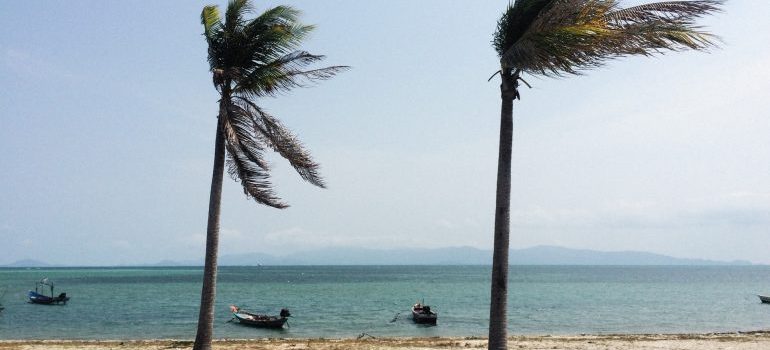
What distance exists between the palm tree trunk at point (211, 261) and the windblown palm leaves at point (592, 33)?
627 centimetres

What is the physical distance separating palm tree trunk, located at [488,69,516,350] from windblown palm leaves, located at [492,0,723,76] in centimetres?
79

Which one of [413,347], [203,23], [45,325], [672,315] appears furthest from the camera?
[672,315]

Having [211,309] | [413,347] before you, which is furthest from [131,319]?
[211,309]

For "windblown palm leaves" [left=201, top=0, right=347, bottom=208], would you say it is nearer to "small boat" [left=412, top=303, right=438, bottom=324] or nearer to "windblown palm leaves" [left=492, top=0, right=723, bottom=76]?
"windblown palm leaves" [left=492, top=0, right=723, bottom=76]

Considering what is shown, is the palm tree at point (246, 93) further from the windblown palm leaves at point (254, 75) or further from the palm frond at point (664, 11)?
Answer: the palm frond at point (664, 11)

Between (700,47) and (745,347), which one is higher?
(700,47)

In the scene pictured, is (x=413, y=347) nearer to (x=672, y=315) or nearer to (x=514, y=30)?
(x=514, y=30)

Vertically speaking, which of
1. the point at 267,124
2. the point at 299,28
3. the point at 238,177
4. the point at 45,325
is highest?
the point at 299,28

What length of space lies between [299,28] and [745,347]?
17.8 meters

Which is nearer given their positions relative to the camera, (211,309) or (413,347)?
(211,309)

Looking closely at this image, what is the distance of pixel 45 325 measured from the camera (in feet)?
128

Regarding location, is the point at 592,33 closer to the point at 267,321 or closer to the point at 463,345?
the point at 463,345

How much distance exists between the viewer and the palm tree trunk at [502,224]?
10086mm

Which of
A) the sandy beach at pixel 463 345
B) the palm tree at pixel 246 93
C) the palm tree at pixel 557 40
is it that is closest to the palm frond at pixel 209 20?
the palm tree at pixel 246 93
